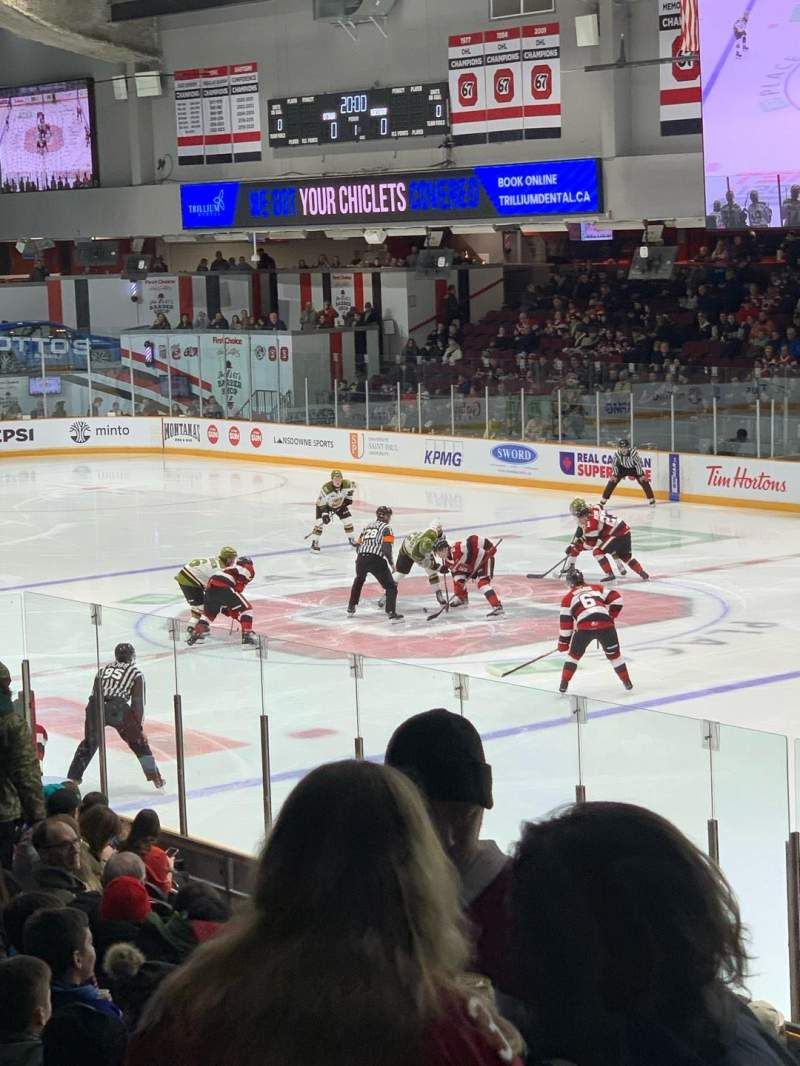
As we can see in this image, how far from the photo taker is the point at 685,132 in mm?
21828

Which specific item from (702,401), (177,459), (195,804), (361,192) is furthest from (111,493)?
(195,804)

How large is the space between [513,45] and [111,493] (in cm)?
846

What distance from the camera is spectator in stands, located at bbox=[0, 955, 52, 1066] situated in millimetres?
2721

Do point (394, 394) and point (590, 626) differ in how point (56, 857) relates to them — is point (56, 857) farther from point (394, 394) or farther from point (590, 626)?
point (394, 394)

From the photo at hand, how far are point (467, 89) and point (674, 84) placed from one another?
136 inches

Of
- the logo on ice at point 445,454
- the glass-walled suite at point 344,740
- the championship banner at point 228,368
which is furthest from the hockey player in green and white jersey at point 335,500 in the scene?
the championship banner at point 228,368

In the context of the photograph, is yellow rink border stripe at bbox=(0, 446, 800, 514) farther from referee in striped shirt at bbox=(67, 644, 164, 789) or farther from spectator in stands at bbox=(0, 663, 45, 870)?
spectator in stands at bbox=(0, 663, 45, 870)

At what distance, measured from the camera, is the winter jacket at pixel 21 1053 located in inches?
100

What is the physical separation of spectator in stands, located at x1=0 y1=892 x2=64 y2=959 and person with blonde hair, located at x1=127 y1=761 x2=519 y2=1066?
2.14 m

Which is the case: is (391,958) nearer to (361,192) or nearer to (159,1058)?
(159,1058)

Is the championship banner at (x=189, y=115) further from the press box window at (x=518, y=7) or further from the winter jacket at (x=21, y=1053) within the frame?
the winter jacket at (x=21, y=1053)

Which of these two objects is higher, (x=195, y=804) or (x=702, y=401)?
(x=702, y=401)

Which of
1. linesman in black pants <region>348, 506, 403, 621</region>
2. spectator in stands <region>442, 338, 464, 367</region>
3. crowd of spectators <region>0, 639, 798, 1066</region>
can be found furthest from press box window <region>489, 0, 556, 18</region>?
crowd of spectators <region>0, 639, 798, 1066</region>

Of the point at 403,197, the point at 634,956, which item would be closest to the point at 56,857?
the point at 634,956
